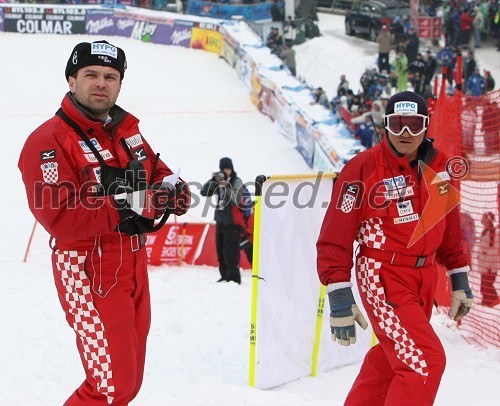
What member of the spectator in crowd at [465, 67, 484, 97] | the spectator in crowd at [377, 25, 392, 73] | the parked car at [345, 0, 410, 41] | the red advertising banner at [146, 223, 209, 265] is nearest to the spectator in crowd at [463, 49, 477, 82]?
the spectator in crowd at [465, 67, 484, 97]

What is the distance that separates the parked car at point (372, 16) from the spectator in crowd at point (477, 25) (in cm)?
354

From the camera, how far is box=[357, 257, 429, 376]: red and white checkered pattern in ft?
13.8

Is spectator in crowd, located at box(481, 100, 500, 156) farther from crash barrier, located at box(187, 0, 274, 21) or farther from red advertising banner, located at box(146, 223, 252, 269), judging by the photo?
crash barrier, located at box(187, 0, 274, 21)

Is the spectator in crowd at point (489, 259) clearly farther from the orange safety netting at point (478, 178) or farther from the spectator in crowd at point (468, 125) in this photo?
the spectator in crowd at point (468, 125)

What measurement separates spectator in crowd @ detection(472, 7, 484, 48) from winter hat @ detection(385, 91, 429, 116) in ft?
76.0

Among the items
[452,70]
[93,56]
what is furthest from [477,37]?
[93,56]

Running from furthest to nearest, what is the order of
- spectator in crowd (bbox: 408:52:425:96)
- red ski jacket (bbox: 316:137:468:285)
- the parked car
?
the parked car → spectator in crowd (bbox: 408:52:425:96) → red ski jacket (bbox: 316:137:468:285)

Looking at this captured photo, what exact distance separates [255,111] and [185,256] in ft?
30.5

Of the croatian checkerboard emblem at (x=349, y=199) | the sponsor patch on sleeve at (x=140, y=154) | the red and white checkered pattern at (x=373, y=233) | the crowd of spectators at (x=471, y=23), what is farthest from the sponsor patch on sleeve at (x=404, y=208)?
the crowd of spectators at (x=471, y=23)

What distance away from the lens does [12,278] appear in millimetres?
9680

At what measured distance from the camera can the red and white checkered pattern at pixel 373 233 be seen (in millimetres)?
4363

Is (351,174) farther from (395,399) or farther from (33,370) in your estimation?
(33,370)

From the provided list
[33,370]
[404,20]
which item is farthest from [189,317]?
[404,20]

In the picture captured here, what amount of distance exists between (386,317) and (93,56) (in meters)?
1.83
